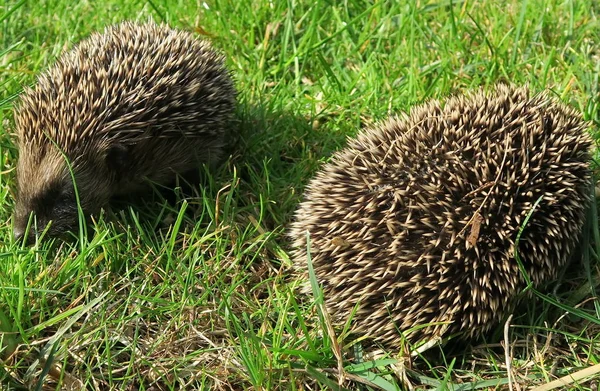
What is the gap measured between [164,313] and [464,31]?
3.73 metres

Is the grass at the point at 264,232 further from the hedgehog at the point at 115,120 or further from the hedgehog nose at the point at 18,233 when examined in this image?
the hedgehog at the point at 115,120

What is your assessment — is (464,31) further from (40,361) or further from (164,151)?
(40,361)

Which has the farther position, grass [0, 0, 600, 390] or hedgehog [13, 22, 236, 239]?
hedgehog [13, 22, 236, 239]

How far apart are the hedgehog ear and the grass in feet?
1.18

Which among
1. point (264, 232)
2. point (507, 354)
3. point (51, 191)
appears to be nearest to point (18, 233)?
point (51, 191)

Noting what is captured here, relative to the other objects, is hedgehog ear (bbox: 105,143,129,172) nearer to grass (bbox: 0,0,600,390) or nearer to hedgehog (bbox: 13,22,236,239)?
hedgehog (bbox: 13,22,236,239)

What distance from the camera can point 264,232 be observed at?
5.36 m

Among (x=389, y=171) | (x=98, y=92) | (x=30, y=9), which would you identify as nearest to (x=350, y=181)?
(x=389, y=171)

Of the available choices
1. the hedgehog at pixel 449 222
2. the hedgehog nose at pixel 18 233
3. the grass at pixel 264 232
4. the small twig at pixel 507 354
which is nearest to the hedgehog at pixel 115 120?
the hedgehog nose at pixel 18 233

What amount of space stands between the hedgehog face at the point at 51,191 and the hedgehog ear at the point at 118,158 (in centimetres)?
7

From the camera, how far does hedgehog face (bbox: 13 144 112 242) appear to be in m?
5.15

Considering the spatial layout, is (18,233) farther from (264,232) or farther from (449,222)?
(449,222)

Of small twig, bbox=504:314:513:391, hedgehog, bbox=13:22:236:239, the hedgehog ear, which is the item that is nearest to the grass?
small twig, bbox=504:314:513:391

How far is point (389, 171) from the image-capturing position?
4531 mm
